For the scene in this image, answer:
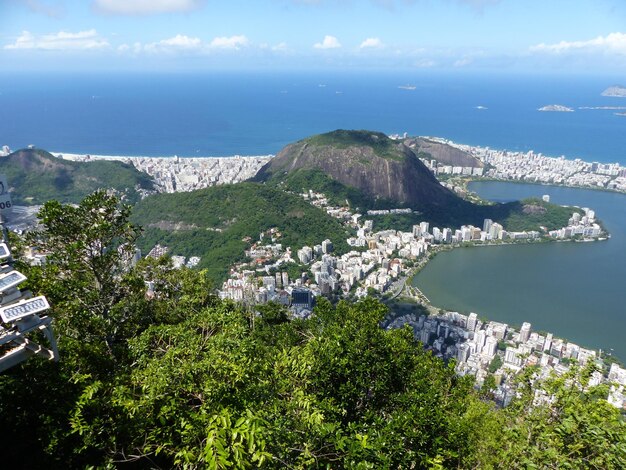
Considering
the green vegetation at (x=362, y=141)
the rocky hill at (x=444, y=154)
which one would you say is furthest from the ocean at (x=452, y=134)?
the green vegetation at (x=362, y=141)

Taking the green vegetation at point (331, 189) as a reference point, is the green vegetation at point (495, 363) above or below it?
below

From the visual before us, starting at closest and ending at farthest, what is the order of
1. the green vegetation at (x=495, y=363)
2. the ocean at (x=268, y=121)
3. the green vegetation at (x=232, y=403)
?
1. the green vegetation at (x=232, y=403)
2. the green vegetation at (x=495, y=363)
3. the ocean at (x=268, y=121)

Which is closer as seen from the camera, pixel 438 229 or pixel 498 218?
pixel 438 229

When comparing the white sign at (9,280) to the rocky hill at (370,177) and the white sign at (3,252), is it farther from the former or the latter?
the rocky hill at (370,177)

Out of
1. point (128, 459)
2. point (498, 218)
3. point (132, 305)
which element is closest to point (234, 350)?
point (128, 459)

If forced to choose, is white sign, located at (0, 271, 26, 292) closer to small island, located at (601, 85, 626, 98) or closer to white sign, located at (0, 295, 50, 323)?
white sign, located at (0, 295, 50, 323)

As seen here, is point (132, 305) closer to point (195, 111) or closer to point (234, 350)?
point (234, 350)

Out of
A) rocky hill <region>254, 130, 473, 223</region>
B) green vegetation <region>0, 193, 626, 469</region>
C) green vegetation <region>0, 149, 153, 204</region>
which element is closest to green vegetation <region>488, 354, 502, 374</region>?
green vegetation <region>0, 193, 626, 469</region>
